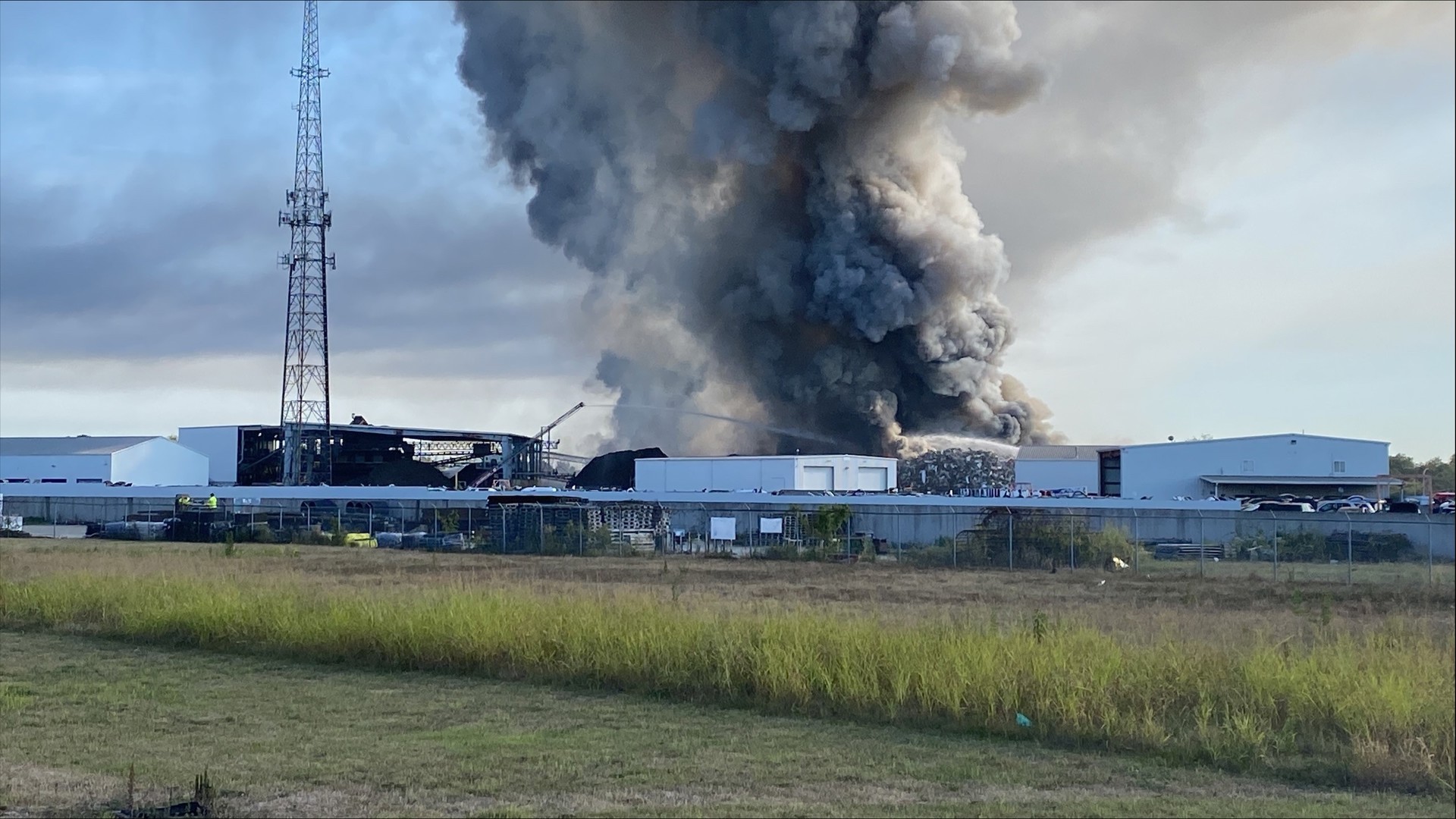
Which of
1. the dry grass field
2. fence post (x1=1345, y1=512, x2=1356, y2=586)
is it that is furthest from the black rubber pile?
the dry grass field

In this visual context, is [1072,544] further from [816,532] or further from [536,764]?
[536,764]

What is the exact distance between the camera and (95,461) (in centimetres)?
7544

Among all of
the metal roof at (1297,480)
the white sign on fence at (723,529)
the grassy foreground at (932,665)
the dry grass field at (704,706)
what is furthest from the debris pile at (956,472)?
the grassy foreground at (932,665)

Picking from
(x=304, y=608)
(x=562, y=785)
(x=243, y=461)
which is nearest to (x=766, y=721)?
(x=562, y=785)

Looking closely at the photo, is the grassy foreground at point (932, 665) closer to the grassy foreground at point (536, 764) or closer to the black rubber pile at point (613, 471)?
the grassy foreground at point (536, 764)

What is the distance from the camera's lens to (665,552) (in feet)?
138

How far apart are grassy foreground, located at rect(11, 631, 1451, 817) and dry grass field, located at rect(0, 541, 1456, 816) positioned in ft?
0.13

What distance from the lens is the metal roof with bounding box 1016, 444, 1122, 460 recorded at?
6812 cm

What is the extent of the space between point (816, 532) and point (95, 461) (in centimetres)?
5077

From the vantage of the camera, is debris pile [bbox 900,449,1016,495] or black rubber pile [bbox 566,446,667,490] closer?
debris pile [bbox 900,449,1016,495]

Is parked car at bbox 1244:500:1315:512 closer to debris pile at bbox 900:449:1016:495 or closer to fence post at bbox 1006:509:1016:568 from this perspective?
fence post at bbox 1006:509:1016:568

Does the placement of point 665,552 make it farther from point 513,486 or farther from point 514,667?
point 513,486

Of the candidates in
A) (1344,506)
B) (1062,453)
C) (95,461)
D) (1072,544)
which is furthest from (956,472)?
(95,461)

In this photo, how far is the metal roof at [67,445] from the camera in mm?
76062
